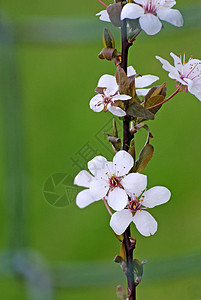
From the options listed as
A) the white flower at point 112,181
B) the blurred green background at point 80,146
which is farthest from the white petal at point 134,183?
the blurred green background at point 80,146

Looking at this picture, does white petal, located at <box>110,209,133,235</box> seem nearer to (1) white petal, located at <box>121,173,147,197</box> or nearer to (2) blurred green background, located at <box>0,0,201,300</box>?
(1) white petal, located at <box>121,173,147,197</box>

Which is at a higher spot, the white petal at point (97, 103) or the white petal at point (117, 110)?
the white petal at point (97, 103)

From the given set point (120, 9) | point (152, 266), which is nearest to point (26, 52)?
point (152, 266)

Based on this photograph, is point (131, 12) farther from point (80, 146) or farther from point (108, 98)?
point (80, 146)

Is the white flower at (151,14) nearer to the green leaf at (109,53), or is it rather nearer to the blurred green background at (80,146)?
the green leaf at (109,53)

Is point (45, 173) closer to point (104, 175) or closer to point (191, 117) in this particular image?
point (191, 117)

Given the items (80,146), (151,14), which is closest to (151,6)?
(151,14)

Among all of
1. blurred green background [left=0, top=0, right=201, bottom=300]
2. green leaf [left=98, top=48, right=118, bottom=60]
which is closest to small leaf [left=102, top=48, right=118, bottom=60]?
green leaf [left=98, top=48, right=118, bottom=60]
